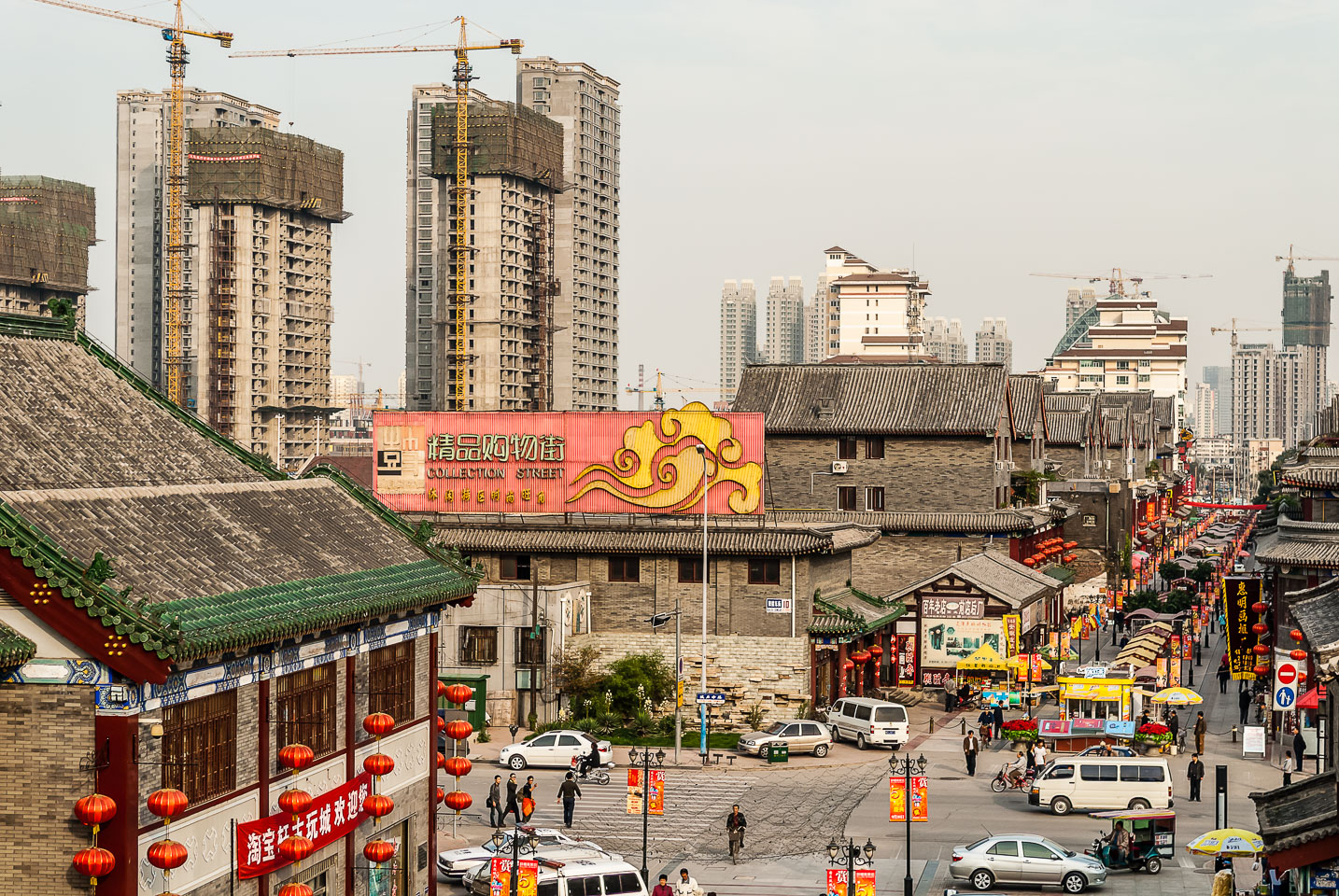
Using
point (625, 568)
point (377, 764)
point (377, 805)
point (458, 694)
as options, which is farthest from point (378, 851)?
point (625, 568)

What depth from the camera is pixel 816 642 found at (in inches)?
2564

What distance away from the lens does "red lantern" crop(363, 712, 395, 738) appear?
30.6m

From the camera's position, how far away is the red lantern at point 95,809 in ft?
74.0

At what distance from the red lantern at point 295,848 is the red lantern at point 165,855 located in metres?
3.11

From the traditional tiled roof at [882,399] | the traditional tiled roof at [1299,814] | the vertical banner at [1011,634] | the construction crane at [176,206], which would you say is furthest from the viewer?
the construction crane at [176,206]

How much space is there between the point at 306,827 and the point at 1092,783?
93.8ft

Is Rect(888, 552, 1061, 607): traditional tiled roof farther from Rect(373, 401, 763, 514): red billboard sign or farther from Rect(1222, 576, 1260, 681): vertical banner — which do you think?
Rect(1222, 576, 1260, 681): vertical banner

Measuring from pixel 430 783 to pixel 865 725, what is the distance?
2928 cm

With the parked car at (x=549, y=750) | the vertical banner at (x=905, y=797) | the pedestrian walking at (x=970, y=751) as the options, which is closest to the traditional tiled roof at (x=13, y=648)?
the vertical banner at (x=905, y=797)

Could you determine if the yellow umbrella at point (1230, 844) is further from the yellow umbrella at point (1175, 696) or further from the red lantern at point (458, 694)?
the yellow umbrella at point (1175, 696)

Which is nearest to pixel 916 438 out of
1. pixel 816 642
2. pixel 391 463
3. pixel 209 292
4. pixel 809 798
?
pixel 816 642

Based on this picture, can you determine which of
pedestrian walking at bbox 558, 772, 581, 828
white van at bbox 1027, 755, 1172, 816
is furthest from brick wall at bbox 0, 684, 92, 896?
white van at bbox 1027, 755, 1172, 816

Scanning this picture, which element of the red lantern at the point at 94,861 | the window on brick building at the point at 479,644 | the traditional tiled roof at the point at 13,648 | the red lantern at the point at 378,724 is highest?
the traditional tiled roof at the point at 13,648

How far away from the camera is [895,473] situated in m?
83.8
